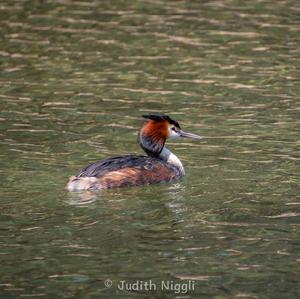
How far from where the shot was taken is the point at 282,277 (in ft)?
33.9

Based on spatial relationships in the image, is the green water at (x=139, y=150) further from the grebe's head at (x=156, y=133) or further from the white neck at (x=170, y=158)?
the grebe's head at (x=156, y=133)

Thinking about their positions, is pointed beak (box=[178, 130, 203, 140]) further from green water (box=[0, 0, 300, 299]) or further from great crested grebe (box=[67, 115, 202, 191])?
green water (box=[0, 0, 300, 299])

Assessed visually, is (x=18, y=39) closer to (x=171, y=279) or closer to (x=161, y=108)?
(x=161, y=108)

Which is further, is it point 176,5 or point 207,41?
point 176,5

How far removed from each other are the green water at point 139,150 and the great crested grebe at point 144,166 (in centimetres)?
23

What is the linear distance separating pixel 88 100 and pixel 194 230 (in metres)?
6.74

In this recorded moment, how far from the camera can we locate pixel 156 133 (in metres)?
14.5

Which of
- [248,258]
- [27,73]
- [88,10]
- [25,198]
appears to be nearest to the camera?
[248,258]

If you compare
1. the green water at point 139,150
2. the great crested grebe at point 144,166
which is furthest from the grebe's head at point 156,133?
the green water at point 139,150

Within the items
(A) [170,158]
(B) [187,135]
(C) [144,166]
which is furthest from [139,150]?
(C) [144,166]

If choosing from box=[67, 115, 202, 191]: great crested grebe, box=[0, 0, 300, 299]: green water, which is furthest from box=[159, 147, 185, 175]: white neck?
box=[0, 0, 300, 299]: green water

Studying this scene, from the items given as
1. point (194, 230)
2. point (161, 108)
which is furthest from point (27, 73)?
point (194, 230)

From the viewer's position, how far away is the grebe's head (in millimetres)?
14516

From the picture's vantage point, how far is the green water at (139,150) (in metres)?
10.6
